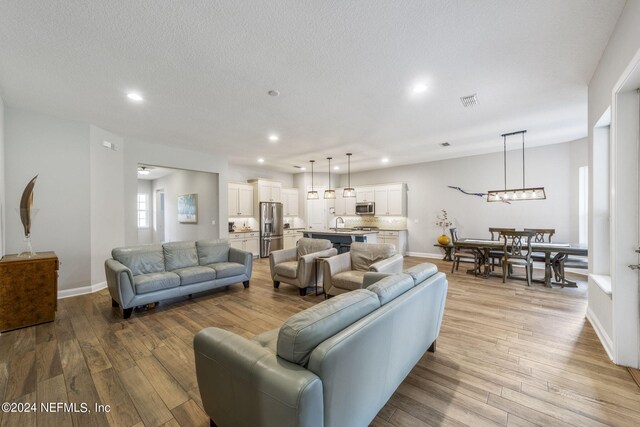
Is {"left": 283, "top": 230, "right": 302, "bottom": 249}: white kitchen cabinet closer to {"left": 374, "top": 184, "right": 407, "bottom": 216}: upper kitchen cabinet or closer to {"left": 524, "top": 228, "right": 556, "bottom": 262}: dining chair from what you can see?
{"left": 374, "top": 184, "right": 407, "bottom": 216}: upper kitchen cabinet

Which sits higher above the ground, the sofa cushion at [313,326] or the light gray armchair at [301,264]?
the sofa cushion at [313,326]

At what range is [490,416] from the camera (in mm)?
1767

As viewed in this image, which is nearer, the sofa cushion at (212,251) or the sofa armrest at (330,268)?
the sofa armrest at (330,268)

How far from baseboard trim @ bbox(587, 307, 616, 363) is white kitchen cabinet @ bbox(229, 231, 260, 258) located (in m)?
7.11

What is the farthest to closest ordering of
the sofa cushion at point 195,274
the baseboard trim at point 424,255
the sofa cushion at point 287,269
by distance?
the baseboard trim at point 424,255, the sofa cushion at point 287,269, the sofa cushion at point 195,274

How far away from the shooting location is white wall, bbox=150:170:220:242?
693 centimetres

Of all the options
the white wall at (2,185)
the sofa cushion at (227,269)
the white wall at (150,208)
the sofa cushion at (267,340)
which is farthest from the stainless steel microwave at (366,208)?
the white wall at (150,208)

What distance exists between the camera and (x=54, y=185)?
4.09 m

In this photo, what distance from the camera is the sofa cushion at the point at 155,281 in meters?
3.50

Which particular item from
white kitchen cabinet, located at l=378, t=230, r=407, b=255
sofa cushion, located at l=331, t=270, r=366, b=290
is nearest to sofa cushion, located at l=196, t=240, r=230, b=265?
sofa cushion, located at l=331, t=270, r=366, b=290

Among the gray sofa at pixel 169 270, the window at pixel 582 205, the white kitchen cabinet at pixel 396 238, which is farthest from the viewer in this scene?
the white kitchen cabinet at pixel 396 238

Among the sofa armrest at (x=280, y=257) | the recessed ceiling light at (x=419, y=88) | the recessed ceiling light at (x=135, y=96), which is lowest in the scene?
the sofa armrest at (x=280, y=257)

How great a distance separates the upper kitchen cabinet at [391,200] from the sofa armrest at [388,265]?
4491 mm

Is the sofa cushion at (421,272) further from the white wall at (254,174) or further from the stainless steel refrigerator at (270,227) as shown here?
the white wall at (254,174)
